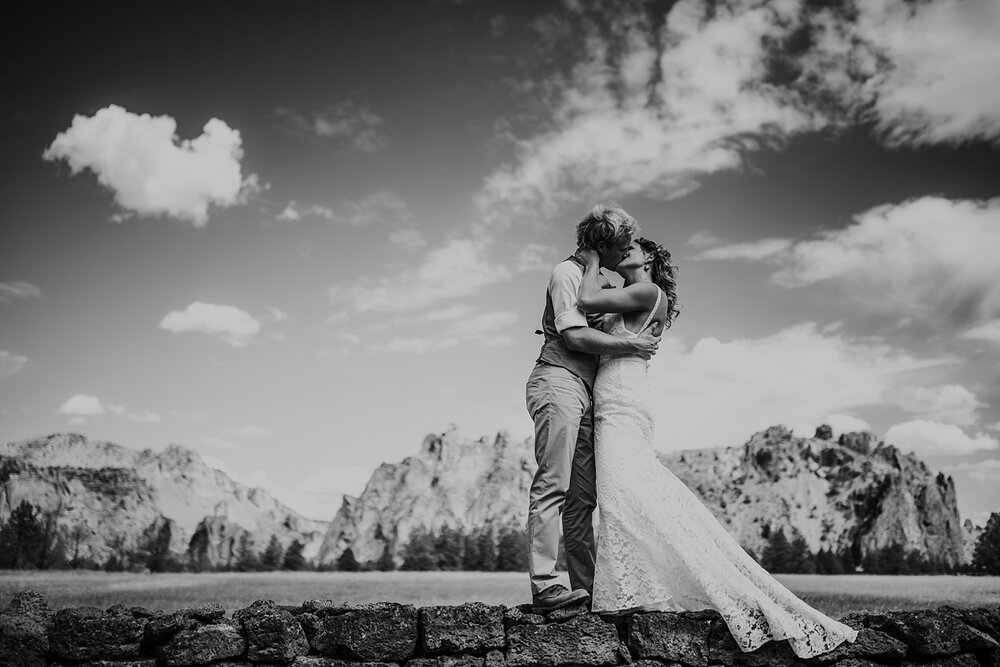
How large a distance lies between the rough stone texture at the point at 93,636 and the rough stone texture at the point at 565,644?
337 centimetres

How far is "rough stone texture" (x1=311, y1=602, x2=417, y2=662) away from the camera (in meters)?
6.00

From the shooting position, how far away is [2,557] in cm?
5641

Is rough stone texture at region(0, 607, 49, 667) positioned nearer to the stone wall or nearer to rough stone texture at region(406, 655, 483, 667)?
the stone wall

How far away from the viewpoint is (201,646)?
593cm

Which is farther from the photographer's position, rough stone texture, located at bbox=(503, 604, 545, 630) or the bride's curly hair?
the bride's curly hair

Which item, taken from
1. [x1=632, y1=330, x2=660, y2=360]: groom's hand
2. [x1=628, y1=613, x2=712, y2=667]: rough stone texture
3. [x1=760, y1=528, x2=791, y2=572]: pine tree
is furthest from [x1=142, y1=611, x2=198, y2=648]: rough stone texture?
[x1=760, y1=528, x2=791, y2=572]: pine tree

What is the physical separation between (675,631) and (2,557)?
68.2m

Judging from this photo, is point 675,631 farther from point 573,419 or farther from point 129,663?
point 129,663


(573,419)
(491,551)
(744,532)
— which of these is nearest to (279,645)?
(573,419)

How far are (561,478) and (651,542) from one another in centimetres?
102

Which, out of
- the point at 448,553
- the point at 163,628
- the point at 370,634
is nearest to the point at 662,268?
the point at 370,634

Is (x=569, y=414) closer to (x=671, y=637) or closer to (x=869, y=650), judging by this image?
(x=671, y=637)

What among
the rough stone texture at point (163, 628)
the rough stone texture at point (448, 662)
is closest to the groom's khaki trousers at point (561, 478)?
the rough stone texture at point (448, 662)

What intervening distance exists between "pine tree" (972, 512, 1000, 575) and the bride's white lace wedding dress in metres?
82.0
